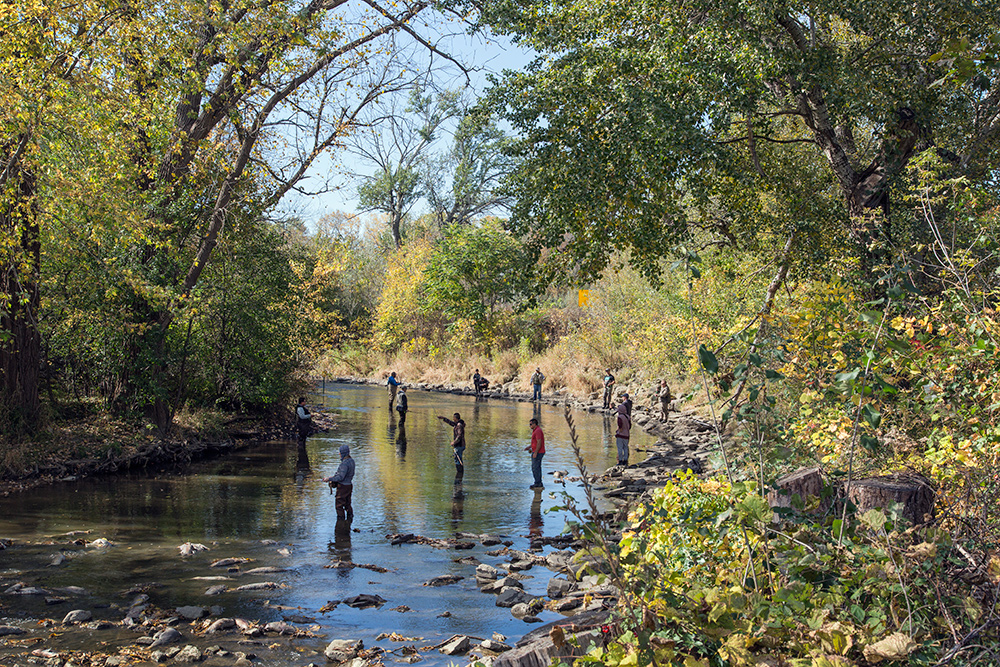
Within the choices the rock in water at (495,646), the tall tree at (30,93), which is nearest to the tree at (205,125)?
the tall tree at (30,93)

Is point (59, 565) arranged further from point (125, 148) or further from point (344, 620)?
point (125, 148)

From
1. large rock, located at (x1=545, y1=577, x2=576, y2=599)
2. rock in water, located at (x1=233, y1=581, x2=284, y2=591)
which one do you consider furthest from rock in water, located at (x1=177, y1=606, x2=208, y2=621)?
large rock, located at (x1=545, y1=577, x2=576, y2=599)

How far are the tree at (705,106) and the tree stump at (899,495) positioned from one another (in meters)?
6.41

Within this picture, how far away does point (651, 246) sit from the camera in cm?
1251

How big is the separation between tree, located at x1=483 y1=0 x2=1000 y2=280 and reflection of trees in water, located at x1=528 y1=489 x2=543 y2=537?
15.2ft

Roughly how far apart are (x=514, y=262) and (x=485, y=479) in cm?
668

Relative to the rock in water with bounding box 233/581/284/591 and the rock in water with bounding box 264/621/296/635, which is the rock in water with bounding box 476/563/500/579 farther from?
the rock in water with bounding box 264/621/296/635

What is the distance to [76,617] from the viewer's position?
28.1 ft

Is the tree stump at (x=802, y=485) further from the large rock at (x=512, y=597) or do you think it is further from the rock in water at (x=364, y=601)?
the rock in water at (x=364, y=601)

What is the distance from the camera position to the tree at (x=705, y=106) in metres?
11.5

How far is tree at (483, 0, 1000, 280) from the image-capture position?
11547 mm

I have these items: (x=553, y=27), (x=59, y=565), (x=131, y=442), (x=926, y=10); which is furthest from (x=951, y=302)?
(x=131, y=442)

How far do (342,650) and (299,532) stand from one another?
18.4 feet

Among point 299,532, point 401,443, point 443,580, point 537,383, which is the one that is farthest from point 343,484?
point 537,383
